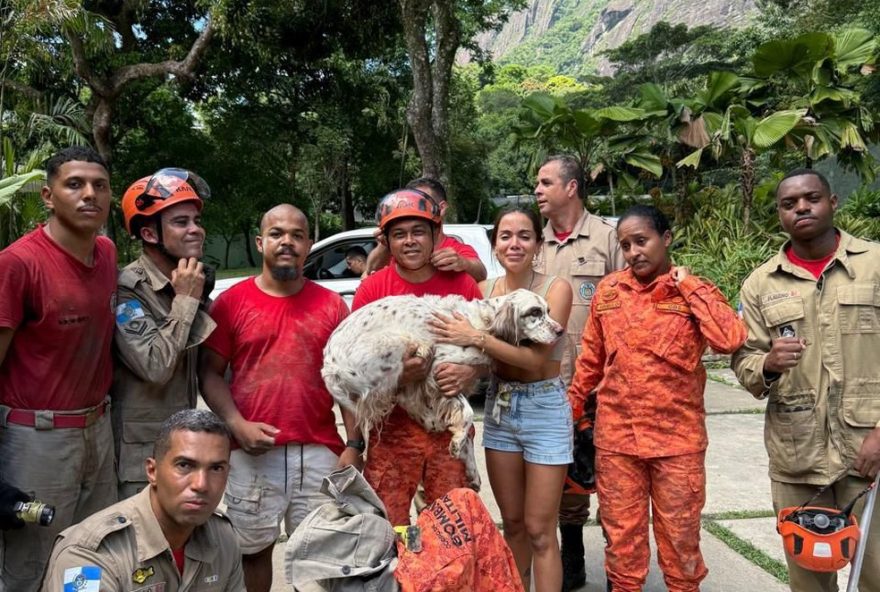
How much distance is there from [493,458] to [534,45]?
17811 cm

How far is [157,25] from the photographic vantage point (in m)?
21.4

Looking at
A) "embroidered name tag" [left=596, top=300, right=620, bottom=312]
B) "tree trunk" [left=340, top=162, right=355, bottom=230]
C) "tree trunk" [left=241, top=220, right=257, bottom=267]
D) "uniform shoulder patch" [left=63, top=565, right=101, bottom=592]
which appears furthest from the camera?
"tree trunk" [left=241, top=220, right=257, bottom=267]

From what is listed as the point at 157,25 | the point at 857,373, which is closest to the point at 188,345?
the point at 857,373

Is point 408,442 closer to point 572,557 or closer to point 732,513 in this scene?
point 572,557

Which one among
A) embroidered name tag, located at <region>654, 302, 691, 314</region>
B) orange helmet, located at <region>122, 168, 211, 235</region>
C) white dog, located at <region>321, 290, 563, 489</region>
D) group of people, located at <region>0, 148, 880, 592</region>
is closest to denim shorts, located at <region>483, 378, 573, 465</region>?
group of people, located at <region>0, 148, 880, 592</region>

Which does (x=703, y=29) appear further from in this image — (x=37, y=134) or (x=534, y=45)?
(x=534, y=45)

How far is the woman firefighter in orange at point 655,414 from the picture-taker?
3.23 m

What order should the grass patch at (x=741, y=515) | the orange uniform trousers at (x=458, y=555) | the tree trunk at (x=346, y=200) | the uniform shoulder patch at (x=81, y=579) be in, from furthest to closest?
the tree trunk at (x=346, y=200)
the grass patch at (x=741, y=515)
the orange uniform trousers at (x=458, y=555)
the uniform shoulder patch at (x=81, y=579)

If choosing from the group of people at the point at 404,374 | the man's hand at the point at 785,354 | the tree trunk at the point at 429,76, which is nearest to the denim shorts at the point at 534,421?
the group of people at the point at 404,374

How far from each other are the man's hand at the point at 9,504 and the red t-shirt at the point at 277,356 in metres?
0.89

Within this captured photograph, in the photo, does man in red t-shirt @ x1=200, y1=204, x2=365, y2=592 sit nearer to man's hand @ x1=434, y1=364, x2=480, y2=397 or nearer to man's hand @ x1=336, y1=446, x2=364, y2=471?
man's hand @ x1=336, y1=446, x2=364, y2=471

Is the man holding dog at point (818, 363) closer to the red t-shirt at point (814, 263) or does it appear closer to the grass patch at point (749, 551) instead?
the red t-shirt at point (814, 263)

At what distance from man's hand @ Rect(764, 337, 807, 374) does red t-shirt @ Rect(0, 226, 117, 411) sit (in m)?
2.87

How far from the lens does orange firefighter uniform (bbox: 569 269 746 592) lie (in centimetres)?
322
